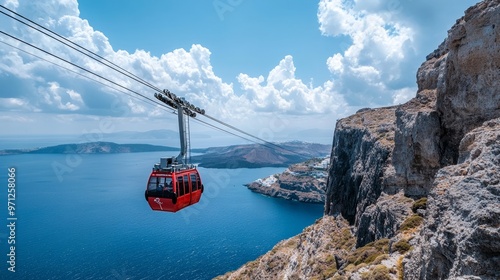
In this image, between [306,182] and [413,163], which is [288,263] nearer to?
[413,163]

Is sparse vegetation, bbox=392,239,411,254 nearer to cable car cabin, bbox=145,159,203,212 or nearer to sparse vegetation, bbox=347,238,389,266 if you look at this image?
sparse vegetation, bbox=347,238,389,266

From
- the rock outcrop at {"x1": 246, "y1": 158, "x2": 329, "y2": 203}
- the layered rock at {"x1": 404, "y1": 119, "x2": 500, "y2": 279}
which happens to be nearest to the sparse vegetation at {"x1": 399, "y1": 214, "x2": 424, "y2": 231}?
the layered rock at {"x1": 404, "y1": 119, "x2": 500, "y2": 279}

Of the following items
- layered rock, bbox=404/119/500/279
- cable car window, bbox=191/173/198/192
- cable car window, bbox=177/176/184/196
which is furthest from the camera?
cable car window, bbox=191/173/198/192

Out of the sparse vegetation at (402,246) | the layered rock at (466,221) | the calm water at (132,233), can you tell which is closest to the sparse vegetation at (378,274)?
the layered rock at (466,221)

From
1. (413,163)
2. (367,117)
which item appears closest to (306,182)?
(367,117)

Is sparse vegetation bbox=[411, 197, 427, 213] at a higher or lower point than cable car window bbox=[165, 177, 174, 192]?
lower

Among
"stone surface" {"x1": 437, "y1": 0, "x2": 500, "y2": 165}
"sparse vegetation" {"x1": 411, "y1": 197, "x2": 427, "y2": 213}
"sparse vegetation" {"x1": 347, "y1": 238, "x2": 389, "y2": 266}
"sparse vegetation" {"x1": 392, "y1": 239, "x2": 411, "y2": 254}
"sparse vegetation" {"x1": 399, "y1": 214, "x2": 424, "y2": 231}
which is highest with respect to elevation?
"stone surface" {"x1": 437, "y1": 0, "x2": 500, "y2": 165}

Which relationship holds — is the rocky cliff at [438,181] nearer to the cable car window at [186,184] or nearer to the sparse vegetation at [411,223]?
the sparse vegetation at [411,223]
